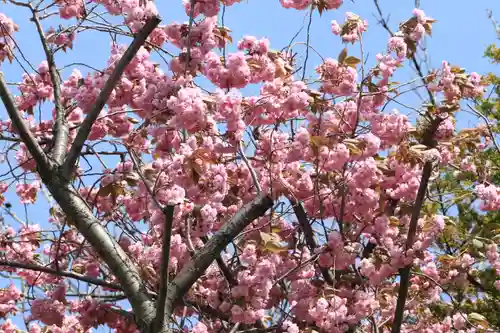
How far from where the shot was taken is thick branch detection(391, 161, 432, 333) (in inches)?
120

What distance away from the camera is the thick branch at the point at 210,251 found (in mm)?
2818

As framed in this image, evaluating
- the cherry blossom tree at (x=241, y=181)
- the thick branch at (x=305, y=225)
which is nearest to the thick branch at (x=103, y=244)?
the cherry blossom tree at (x=241, y=181)

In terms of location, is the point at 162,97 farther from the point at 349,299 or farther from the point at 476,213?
the point at 476,213

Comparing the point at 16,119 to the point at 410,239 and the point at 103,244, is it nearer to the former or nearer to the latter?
the point at 103,244

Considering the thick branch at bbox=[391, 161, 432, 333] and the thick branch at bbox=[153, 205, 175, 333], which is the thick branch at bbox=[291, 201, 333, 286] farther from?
the thick branch at bbox=[153, 205, 175, 333]

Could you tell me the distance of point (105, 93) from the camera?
2.82 meters

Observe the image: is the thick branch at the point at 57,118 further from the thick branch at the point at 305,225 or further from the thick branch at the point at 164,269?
the thick branch at the point at 305,225

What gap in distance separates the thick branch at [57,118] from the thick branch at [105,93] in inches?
3.6

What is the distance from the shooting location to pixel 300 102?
11.6 feet

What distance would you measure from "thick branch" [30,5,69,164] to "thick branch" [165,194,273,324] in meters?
0.73

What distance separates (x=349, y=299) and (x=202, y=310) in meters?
0.75

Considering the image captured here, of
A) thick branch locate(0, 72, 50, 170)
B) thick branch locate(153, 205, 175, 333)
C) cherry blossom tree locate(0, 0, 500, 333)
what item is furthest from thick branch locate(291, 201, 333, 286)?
thick branch locate(0, 72, 50, 170)

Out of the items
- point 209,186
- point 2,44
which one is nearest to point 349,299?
point 209,186

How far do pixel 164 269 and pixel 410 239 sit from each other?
4.25ft
